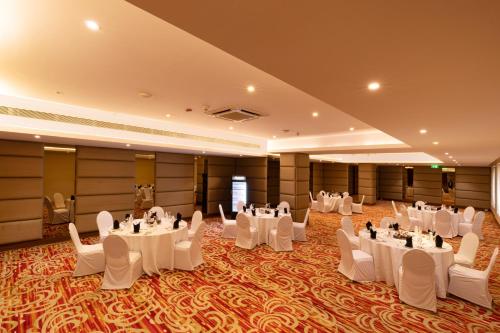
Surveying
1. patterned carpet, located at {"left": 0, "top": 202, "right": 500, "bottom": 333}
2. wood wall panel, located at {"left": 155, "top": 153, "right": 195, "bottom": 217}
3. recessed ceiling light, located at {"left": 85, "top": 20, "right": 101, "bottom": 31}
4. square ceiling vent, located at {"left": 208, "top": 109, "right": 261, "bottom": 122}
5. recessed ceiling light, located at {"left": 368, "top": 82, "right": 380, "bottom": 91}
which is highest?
recessed ceiling light, located at {"left": 85, "top": 20, "right": 101, "bottom": 31}

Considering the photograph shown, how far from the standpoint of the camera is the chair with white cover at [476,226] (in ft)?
25.9

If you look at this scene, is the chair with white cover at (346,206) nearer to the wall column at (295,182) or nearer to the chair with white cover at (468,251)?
the wall column at (295,182)

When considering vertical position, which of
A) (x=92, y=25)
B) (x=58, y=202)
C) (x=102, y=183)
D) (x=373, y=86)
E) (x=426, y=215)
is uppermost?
(x=92, y=25)

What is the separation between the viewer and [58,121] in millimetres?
5645

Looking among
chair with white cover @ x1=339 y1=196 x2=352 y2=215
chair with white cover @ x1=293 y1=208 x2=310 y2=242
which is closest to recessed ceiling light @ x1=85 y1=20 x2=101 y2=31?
chair with white cover @ x1=293 y1=208 x2=310 y2=242

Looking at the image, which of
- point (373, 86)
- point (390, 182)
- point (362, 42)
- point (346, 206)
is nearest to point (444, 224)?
point (346, 206)

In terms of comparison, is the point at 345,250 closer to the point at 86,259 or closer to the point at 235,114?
the point at 235,114

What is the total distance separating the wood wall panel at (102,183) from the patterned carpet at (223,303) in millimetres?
2152

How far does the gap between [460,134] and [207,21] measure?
537 centimetres

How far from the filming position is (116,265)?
4262 millimetres

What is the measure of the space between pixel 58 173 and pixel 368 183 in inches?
672

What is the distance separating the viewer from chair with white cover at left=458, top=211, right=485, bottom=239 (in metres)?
7.89

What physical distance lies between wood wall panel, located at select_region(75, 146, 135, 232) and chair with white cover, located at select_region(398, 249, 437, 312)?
312 inches

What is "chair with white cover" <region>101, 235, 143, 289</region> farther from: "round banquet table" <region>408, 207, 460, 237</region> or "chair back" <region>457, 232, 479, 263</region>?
"round banquet table" <region>408, 207, 460, 237</region>
